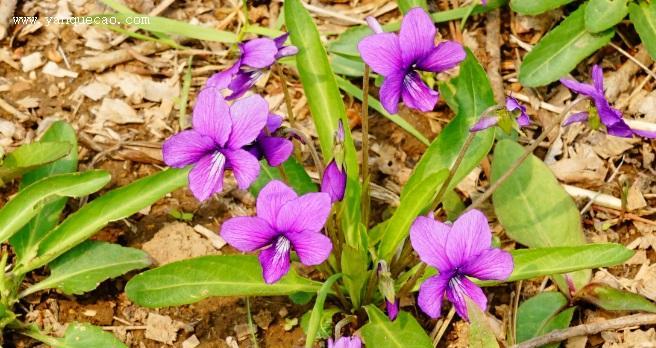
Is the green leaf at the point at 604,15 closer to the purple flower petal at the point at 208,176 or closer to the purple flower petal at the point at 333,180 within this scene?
the purple flower petal at the point at 333,180

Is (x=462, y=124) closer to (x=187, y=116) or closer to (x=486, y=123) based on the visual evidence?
(x=486, y=123)

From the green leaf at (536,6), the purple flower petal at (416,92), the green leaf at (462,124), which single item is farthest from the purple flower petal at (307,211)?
the green leaf at (536,6)

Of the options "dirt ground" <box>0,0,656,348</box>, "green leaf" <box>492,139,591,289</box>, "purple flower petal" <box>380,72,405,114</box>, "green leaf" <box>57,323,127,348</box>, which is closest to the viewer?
"purple flower petal" <box>380,72,405,114</box>

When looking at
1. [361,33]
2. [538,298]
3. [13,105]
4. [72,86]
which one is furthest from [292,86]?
[538,298]

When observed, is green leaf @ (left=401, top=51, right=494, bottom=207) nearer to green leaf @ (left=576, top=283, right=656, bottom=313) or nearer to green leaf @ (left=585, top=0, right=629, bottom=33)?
green leaf @ (left=576, top=283, right=656, bottom=313)

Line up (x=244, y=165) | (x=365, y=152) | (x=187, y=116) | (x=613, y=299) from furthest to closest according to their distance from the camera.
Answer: (x=187, y=116) → (x=613, y=299) → (x=365, y=152) → (x=244, y=165)

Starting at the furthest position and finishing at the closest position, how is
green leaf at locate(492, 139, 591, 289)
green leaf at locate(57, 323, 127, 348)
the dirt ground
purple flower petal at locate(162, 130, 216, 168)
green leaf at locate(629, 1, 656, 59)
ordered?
1. green leaf at locate(629, 1, 656, 59)
2. green leaf at locate(492, 139, 591, 289)
3. the dirt ground
4. green leaf at locate(57, 323, 127, 348)
5. purple flower petal at locate(162, 130, 216, 168)

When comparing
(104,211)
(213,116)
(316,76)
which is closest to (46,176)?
(104,211)

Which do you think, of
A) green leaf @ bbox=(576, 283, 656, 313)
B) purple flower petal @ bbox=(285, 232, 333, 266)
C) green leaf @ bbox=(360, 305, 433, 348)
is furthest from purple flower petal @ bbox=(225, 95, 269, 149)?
green leaf @ bbox=(576, 283, 656, 313)
